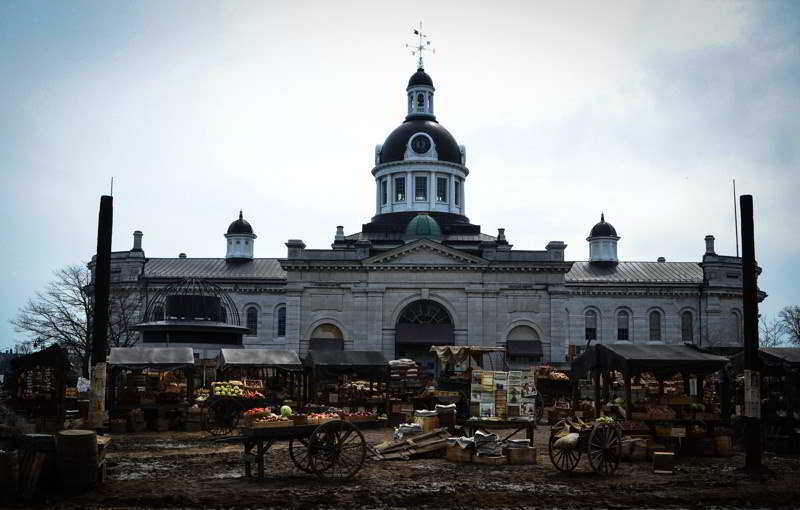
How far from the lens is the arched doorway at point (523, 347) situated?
193 ft

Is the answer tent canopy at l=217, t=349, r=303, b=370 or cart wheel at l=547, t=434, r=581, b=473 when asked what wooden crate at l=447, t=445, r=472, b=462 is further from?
tent canopy at l=217, t=349, r=303, b=370

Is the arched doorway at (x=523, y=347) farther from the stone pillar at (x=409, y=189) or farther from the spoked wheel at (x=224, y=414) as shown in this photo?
the spoked wheel at (x=224, y=414)

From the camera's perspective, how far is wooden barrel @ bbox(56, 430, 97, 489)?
16516mm

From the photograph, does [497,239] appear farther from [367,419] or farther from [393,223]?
[367,419]

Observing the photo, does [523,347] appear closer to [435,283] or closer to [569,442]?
[435,283]

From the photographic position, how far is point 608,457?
65.5 ft

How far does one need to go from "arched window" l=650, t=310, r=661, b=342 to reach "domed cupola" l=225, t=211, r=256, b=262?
31.1 meters

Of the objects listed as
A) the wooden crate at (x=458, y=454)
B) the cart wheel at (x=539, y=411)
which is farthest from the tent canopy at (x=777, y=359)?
the wooden crate at (x=458, y=454)

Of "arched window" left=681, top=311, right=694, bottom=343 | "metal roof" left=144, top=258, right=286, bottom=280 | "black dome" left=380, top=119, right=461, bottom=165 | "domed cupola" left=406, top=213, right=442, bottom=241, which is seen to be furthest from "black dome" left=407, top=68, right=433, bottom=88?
"arched window" left=681, top=311, right=694, bottom=343

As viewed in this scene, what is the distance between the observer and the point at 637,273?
2881 inches

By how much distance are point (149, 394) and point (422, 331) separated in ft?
93.7

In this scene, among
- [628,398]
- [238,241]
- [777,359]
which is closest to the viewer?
[628,398]

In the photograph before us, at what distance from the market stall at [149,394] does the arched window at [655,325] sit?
146 feet

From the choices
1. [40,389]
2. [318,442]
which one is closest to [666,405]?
[318,442]
